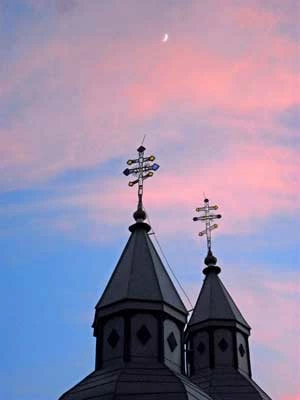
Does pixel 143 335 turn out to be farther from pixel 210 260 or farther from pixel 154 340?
pixel 210 260

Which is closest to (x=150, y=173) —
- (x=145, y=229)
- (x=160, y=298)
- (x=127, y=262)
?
(x=145, y=229)

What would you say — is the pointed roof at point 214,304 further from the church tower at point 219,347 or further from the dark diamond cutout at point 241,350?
the dark diamond cutout at point 241,350

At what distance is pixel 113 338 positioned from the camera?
26.1 metres

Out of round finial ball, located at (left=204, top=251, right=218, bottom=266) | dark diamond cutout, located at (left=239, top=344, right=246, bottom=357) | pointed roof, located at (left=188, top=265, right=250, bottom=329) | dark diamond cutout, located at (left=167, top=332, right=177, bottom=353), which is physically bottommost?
dark diamond cutout, located at (left=167, top=332, right=177, bottom=353)

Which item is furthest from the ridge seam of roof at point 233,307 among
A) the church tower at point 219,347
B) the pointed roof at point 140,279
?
the pointed roof at point 140,279

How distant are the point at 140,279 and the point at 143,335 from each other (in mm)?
2420

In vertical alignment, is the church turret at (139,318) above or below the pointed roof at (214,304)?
below

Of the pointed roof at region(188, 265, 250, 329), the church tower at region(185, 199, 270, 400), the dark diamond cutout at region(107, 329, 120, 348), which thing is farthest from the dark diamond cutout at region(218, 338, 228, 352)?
the dark diamond cutout at region(107, 329, 120, 348)

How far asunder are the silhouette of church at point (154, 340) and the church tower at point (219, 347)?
0.14ft

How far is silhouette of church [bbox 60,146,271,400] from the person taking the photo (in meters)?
23.9

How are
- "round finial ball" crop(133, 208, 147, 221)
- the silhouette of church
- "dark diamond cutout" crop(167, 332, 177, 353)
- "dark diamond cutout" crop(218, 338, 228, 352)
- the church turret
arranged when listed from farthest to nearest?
"dark diamond cutout" crop(218, 338, 228, 352)
"round finial ball" crop(133, 208, 147, 221)
"dark diamond cutout" crop(167, 332, 177, 353)
the church turret
the silhouette of church

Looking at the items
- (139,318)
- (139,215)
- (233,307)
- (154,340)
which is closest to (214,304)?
(233,307)

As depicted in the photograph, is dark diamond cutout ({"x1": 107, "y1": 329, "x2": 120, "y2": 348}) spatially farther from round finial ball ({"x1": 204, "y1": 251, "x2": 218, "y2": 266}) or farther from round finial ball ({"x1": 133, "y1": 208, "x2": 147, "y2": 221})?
round finial ball ({"x1": 204, "y1": 251, "x2": 218, "y2": 266})

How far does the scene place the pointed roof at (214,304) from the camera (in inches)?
1350
